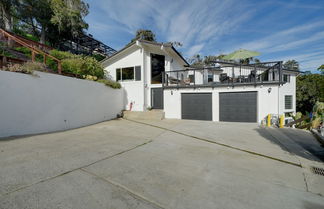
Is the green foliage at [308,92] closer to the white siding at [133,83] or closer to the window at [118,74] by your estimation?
the white siding at [133,83]

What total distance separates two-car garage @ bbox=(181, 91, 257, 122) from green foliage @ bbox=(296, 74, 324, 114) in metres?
13.4

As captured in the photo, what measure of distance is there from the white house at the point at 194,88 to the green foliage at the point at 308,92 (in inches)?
172

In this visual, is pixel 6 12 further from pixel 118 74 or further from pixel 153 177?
pixel 153 177

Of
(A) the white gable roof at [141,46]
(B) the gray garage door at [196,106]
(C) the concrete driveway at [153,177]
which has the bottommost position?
(C) the concrete driveway at [153,177]

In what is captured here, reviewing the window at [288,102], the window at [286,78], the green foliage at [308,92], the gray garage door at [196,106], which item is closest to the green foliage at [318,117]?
the gray garage door at [196,106]

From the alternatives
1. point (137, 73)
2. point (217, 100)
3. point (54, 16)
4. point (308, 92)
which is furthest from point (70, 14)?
point (308, 92)

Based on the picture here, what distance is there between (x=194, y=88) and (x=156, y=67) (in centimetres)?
405

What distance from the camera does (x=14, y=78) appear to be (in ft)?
16.0

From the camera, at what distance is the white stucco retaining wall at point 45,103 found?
4727 millimetres

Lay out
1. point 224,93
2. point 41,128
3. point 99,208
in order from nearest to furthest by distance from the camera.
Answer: point 99,208 → point 41,128 → point 224,93

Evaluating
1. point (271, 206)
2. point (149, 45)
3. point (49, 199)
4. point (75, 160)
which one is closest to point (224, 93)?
point (149, 45)

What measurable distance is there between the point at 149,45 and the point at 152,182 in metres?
10.6

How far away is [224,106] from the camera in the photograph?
9016 mm

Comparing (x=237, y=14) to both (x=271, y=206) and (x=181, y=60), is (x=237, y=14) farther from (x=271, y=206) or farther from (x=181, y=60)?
(x=271, y=206)
